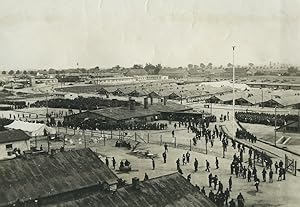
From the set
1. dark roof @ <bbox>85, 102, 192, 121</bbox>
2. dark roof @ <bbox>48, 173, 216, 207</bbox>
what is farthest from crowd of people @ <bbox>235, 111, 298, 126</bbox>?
dark roof @ <bbox>48, 173, 216, 207</bbox>

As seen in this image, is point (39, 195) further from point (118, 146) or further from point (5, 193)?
point (118, 146)

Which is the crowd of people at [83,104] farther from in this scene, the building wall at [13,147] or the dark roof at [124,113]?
the building wall at [13,147]

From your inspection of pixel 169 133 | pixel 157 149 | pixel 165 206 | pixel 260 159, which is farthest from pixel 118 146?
pixel 165 206

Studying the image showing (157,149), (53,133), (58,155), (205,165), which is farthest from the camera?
(53,133)

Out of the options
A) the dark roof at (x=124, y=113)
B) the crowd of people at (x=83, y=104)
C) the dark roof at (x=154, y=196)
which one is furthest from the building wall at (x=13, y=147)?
the crowd of people at (x=83, y=104)

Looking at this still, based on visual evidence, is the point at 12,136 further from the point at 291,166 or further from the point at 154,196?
the point at 291,166

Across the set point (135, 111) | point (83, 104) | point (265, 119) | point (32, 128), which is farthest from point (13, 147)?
point (83, 104)

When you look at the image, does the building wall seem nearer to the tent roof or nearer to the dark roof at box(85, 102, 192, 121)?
the tent roof
